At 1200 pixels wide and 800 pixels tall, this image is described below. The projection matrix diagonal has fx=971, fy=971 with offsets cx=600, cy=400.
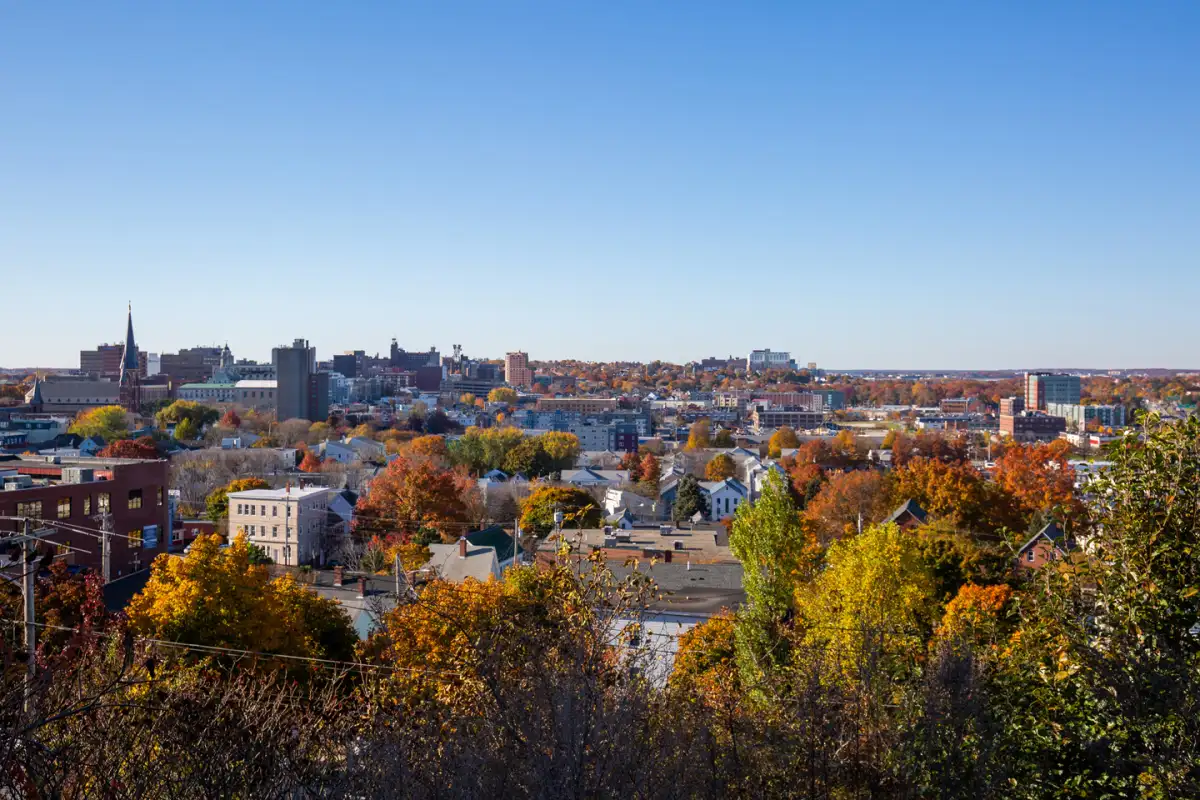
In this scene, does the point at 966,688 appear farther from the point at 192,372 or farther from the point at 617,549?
the point at 192,372

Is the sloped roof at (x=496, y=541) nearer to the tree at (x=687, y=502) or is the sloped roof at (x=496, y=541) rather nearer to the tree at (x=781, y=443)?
the tree at (x=687, y=502)

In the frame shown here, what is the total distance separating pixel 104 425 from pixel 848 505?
149ft

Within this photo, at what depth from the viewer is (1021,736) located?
4.57 meters

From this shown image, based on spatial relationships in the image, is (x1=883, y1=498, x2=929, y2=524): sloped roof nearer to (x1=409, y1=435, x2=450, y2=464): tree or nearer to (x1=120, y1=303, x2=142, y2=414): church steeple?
(x1=409, y1=435, x2=450, y2=464): tree

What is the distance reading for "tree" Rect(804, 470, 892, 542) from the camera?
28.4 metres

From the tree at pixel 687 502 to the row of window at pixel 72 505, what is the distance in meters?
19.2

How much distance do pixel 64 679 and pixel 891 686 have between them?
5079mm

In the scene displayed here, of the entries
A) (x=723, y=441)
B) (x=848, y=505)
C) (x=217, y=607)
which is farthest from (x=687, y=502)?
(x=723, y=441)

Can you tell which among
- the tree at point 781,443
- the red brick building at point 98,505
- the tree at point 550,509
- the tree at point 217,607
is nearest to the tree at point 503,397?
the tree at point 781,443

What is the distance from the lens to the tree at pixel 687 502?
117ft

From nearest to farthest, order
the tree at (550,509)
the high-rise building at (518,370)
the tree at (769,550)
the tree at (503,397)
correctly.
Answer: the tree at (769,550) → the tree at (550,509) → the tree at (503,397) → the high-rise building at (518,370)

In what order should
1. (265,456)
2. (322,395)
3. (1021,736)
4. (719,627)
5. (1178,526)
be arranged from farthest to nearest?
1. (322,395)
2. (265,456)
3. (719,627)
4. (1021,736)
5. (1178,526)

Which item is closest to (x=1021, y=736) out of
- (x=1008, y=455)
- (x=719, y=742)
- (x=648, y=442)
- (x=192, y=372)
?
(x=719, y=742)

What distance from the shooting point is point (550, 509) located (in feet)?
97.1
